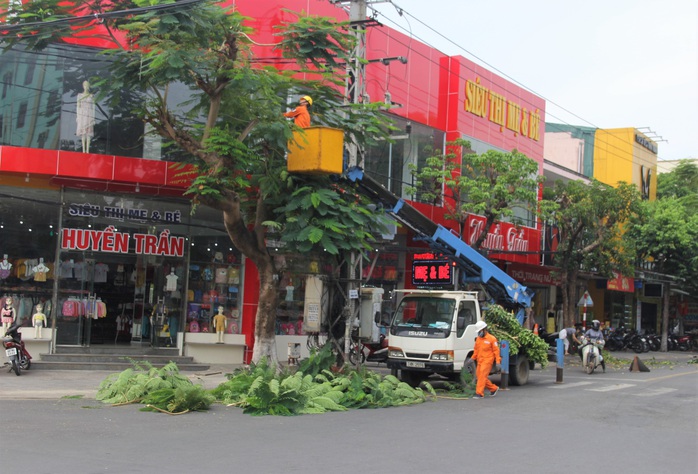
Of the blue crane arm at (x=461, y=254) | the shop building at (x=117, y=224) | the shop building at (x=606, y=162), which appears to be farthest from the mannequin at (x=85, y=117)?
the shop building at (x=606, y=162)

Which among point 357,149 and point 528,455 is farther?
point 357,149

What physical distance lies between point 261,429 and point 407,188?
15722 millimetres

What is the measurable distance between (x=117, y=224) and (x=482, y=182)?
39.3 feet

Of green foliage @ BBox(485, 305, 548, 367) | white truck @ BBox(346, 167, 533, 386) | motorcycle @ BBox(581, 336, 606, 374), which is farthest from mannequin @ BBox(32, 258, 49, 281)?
motorcycle @ BBox(581, 336, 606, 374)

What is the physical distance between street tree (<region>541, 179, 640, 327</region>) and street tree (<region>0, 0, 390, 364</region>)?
13850mm

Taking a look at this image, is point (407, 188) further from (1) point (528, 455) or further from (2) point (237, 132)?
(1) point (528, 455)

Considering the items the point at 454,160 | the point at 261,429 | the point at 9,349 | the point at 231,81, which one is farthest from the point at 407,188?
the point at 261,429

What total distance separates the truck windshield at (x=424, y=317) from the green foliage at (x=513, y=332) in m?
1.75

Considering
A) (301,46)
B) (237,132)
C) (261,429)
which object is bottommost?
(261,429)

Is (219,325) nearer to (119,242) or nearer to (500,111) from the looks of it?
(119,242)

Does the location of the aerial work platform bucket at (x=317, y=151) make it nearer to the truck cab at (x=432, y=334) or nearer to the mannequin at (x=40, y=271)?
the truck cab at (x=432, y=334)

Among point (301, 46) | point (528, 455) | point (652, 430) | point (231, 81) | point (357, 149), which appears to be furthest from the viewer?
point (357, 149)

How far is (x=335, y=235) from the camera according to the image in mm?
15258

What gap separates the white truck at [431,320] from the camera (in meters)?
16.8
